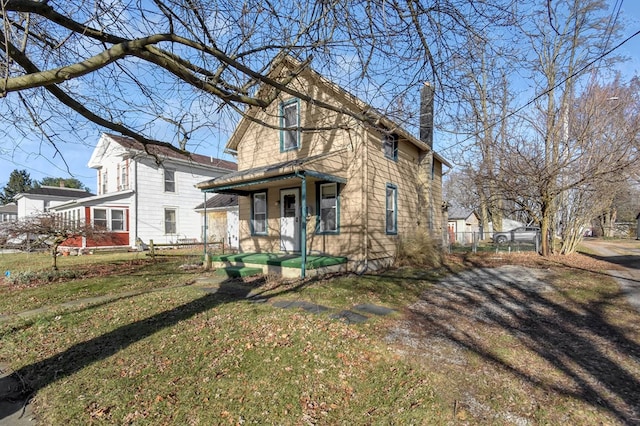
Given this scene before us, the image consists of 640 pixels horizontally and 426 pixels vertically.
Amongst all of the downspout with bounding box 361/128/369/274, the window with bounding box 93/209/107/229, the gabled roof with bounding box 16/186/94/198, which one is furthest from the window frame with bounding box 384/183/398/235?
the gabled roof with bounding box 16/186/94/198

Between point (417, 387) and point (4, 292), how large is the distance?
9589mm

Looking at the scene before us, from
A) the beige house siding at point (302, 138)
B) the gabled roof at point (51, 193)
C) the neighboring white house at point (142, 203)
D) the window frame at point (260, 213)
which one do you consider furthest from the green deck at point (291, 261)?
the gabled roof at point (51, 193)

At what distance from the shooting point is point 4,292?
7.71 meters

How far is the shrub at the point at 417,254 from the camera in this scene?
35.2 ft

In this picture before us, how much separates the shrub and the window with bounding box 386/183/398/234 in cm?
56

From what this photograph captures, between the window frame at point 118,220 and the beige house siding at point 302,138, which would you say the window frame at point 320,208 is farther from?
the window frame at point 118,220

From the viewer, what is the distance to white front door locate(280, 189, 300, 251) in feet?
34.3

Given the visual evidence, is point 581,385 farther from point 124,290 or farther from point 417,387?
point 124,290

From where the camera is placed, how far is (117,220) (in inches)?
719

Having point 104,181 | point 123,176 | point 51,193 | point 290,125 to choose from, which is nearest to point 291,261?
point 290,125

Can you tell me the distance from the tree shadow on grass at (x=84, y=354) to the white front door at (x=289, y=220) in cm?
444

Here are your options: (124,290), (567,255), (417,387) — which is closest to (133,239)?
(124,290)

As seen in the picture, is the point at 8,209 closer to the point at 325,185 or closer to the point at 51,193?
the point at 51,193

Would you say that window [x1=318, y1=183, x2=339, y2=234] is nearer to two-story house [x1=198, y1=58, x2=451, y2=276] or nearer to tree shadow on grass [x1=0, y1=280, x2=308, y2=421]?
two-story house [x1=198, y1=58, x2=451, y2=276]
